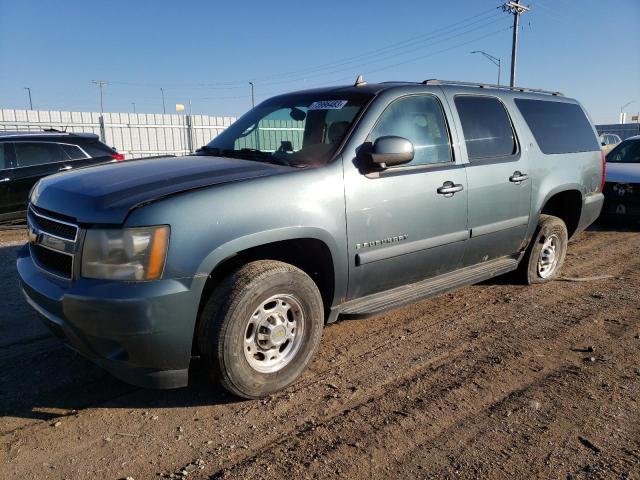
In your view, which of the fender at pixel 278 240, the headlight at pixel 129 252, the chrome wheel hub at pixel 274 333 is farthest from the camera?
the chrome wheel hub at pixel 274 333

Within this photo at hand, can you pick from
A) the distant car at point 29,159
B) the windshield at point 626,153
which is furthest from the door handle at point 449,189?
the windshield at point 626,153

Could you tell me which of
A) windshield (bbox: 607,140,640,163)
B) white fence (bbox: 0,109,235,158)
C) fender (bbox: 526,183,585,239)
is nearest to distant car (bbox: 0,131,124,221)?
fender (bbox: 526,183,585,239)

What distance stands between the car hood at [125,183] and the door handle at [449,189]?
1.31m

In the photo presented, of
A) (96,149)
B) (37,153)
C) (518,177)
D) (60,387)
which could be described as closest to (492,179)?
(518,177)

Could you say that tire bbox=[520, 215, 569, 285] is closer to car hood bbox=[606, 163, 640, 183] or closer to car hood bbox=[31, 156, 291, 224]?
car hood bbox=[31, 156, 291, 224]

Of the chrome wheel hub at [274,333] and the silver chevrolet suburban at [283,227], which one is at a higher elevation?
the silver chevrolet suburban at [283,227]

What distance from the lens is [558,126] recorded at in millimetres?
5328

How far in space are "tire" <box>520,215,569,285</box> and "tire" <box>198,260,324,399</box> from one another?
2896mm

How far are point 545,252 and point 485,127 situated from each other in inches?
68.7

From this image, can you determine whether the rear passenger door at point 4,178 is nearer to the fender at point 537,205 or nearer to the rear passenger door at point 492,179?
the rear passenger door at point 492,179

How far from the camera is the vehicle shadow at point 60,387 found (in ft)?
9.86

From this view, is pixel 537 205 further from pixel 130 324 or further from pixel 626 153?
pixel 626 153

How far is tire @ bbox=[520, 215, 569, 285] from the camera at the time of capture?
5.11 metres

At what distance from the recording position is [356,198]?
3.34 meters
